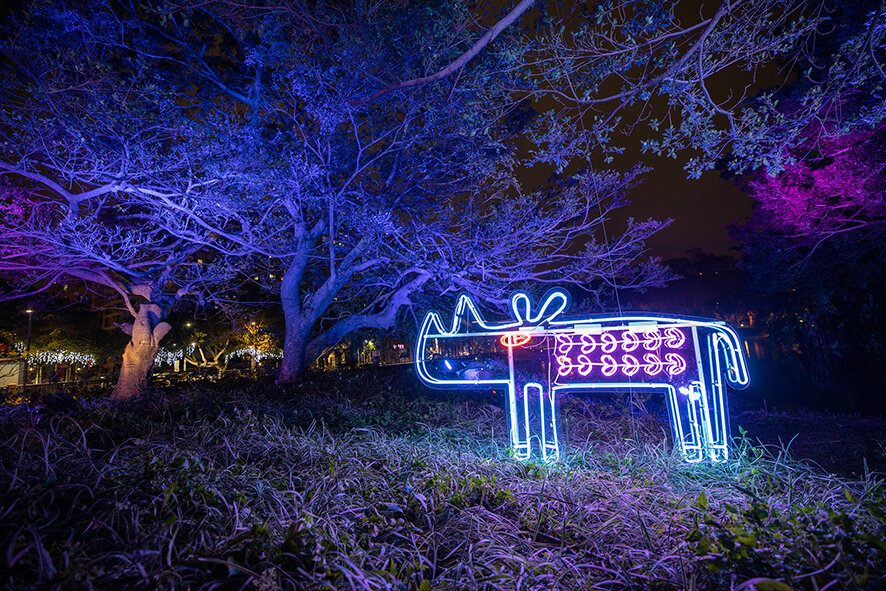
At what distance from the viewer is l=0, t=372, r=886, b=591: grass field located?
2168 mm

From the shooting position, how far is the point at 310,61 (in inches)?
280

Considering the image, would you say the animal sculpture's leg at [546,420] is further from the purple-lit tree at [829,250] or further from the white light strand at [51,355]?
the white light strand at [51,355]

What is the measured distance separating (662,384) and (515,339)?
2.07m

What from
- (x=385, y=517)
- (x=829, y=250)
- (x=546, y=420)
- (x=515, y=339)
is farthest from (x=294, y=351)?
(x=829, y=250)

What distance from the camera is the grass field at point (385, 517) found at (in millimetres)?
2168

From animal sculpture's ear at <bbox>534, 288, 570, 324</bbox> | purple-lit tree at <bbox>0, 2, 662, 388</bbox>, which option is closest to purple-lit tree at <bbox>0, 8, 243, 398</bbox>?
purple-lit tree at <bbox>0, 2, 662, 388</bbox>

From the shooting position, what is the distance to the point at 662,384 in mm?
5551

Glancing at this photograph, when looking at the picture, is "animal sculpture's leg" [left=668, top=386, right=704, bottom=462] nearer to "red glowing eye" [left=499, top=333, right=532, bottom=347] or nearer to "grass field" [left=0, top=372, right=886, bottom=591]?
"grass field" [left=0, top=372, right=886, bottom=591]

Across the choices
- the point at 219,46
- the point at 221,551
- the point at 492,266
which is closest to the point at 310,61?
the point at 219,46

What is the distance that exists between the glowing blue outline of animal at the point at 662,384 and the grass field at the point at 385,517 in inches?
15.9

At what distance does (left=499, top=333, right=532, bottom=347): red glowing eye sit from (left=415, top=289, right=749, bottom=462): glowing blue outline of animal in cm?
11

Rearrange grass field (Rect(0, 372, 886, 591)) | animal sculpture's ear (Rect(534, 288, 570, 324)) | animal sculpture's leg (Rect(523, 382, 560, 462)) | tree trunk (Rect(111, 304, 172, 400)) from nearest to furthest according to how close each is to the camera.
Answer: grass field (Rect(0, 372, 886, 591)) < animal sculpture's leg (Rect(523, 382, 560, 462)) < animal sculpture's ear (Rect(534, 288, 570, 324)) < tree trunk (Rect(111, 304, 172, 400))

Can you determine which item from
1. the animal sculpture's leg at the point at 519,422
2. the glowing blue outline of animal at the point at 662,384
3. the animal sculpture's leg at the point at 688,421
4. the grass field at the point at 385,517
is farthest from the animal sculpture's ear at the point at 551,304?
the grass field at the point at 385,517

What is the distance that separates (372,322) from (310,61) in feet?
23.9
